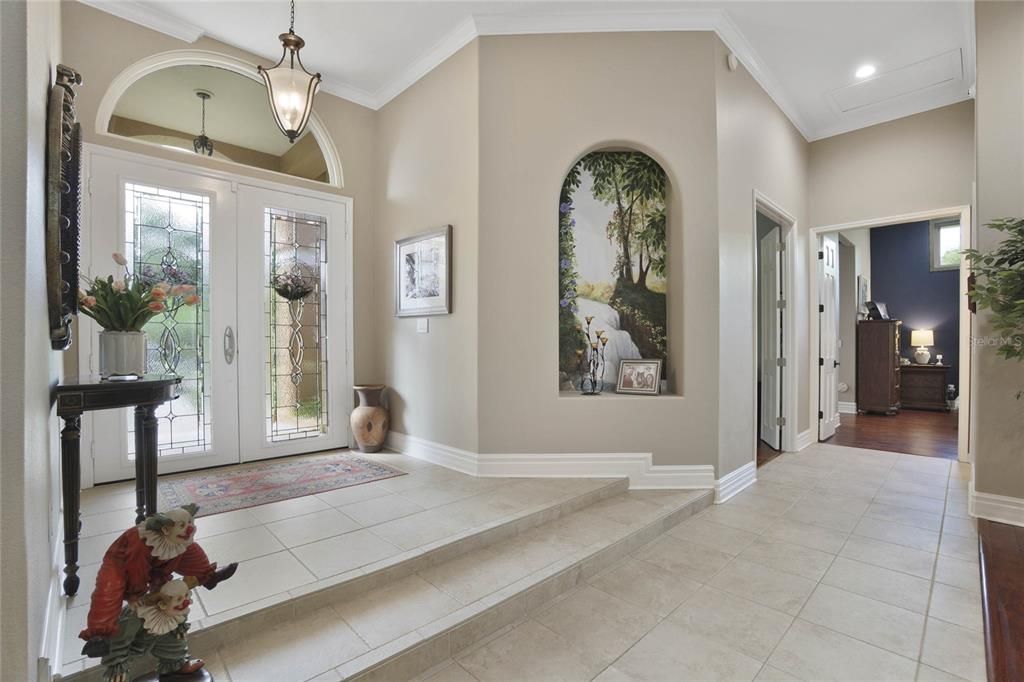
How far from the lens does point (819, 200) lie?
5.21m

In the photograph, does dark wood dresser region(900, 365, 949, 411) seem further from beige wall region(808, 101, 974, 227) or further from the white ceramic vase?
the white ceramic vase

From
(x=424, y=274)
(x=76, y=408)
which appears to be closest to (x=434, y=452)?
(x=424, y=274)

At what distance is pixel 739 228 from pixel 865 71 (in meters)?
1.89

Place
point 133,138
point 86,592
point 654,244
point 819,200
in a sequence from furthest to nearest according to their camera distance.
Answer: point 819,200 → point 654,244 → point 133,138 → point 86,592

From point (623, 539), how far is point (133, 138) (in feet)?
13.8

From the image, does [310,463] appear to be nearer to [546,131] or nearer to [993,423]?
[546,131]

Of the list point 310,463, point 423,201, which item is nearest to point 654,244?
point 423,201

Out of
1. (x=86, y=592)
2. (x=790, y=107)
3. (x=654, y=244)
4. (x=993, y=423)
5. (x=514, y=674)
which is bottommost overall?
(x=514, y=674)

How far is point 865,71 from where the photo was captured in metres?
4.07

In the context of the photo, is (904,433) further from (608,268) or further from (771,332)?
(608,268)

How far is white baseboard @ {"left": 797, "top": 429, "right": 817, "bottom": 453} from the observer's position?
496 centimetres

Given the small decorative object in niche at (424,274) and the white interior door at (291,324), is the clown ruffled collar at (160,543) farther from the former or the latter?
the white interior door at (291,324)

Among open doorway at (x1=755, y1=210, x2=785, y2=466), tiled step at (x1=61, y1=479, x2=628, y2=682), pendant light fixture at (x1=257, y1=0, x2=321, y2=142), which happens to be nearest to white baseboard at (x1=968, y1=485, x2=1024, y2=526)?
open doorway at (x1=755, y1=210, x2=785, y2=466)

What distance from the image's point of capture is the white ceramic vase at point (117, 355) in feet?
6.89
